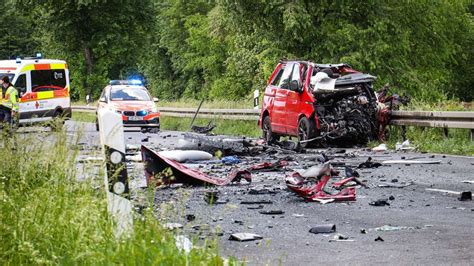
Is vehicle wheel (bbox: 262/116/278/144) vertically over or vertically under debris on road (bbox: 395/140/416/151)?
under

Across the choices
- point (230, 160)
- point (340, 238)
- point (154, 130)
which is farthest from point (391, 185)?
point (154, 130)

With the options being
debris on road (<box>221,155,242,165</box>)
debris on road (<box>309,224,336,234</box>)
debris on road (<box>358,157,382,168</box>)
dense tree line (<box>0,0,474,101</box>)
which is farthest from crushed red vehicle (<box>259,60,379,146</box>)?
debris on road (<box>309,224,336,234</box>)

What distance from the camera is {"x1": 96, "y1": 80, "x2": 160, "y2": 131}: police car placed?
3241 centimetres

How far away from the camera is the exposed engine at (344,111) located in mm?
19281

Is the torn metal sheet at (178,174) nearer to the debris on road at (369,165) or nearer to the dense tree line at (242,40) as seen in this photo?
the debris on road at (369,165)

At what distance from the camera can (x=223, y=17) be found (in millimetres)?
39844

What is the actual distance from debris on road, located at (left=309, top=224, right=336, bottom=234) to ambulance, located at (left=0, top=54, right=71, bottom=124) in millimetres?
28317

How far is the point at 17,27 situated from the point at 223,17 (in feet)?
224

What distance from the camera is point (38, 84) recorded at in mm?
37000

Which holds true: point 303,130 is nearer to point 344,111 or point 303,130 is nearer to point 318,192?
point 344,111

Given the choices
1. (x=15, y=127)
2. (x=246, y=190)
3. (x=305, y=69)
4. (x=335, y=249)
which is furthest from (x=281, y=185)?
(x=305, y=69)

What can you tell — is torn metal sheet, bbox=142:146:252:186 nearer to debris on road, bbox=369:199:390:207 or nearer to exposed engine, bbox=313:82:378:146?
debris on road, bbox=369:199:390:207

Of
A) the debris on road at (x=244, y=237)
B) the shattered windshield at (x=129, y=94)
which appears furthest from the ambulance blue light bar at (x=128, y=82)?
the debris on road at (x=244, y=237)

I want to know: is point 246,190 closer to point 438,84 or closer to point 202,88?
point 438,84
